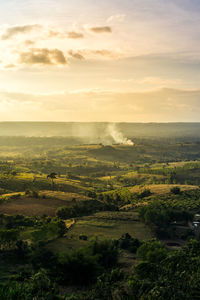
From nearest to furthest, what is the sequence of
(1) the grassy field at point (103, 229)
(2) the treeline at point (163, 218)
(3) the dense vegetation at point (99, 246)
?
(3) the dense vegetation at point (99, 246), (1) the grassy field at point (103, 229), (2) the treeline at point (163, 218)

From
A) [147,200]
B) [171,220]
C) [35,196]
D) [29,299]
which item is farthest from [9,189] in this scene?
[29,299]

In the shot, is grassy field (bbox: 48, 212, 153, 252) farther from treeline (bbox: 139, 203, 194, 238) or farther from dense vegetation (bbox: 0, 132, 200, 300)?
treeline (bbox: 139, 203, 194, 238)

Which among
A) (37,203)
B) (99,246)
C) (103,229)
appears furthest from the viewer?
(37,203)

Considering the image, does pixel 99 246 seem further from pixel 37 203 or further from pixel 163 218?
pixel 37 203

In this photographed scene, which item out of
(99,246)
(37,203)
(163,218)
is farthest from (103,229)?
(37,203)

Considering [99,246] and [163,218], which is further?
[163,218]

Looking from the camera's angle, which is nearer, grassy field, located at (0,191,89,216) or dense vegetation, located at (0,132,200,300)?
dense vegetation, located at (0,132,200,300)

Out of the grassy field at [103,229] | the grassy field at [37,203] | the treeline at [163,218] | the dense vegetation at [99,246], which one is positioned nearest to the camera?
the dense vegetation at [99,246]

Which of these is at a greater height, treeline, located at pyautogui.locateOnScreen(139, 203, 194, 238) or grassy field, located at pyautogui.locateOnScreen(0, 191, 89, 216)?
grassy field, located at pyautogui.locateOnScreen(0, 191, 89, 216)

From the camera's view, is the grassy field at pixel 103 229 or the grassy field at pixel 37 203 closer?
the grassy field at pixel 103 229

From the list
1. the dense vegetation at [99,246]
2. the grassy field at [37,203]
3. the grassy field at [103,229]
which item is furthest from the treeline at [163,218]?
the grassy field at [37,203]

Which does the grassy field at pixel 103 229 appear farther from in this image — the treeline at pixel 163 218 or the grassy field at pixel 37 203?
the grassy field at pixel 37 203

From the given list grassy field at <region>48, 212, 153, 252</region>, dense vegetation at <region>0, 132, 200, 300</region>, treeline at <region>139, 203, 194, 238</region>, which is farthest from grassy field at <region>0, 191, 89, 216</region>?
treeline at <region>139, 203, 194, 238</region>
